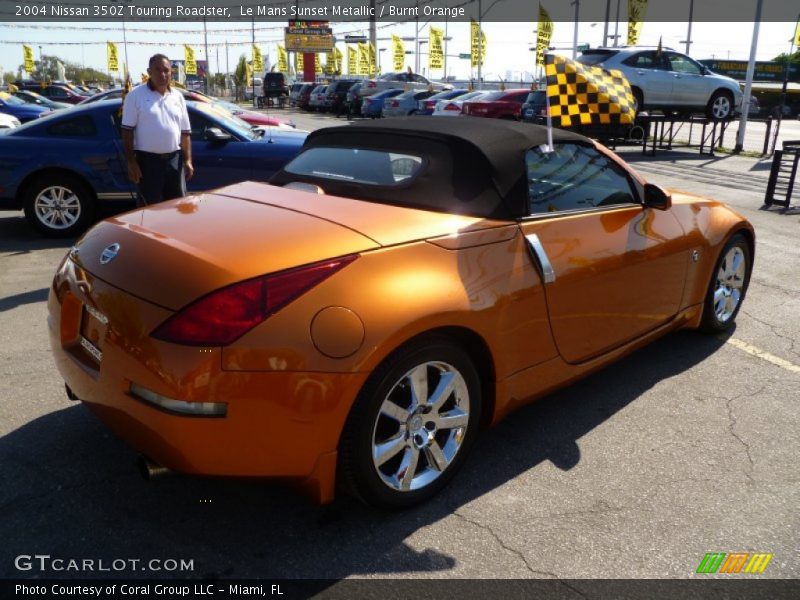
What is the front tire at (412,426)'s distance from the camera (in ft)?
7.64

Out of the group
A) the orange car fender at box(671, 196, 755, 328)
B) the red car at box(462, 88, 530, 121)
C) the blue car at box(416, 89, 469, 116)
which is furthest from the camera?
the blue car at box(416, 89, 469, 116)

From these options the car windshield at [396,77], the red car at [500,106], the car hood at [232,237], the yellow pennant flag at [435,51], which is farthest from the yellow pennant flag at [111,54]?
the car hood at [232,237]

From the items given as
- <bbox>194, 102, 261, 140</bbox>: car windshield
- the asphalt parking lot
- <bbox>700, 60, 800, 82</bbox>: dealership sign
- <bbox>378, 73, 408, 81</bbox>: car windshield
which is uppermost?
<bbox>700, 60, 800, 82</bbox>: dealership sign

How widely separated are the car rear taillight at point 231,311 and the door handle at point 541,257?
1120 mm

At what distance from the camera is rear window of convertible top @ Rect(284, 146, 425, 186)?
10.1 ft

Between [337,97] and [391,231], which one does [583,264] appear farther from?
[337,97]

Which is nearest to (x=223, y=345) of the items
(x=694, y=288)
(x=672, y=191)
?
(x=694, y=288)

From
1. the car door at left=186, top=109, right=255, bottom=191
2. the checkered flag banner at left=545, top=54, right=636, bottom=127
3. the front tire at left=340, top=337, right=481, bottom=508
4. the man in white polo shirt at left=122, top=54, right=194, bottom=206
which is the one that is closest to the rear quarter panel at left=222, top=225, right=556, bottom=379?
the front tire at left=340, top=337, right=481, bottom=508

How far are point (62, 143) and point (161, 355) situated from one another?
19.9 ft

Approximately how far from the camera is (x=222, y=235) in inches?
97.6

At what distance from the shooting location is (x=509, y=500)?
2.72 metres

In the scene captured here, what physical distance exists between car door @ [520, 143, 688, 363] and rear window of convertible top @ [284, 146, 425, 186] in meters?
0.58

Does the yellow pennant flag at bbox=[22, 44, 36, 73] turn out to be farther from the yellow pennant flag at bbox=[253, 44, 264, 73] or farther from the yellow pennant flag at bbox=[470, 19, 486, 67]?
the yellow pennant flag at bbox=[470, 19, 486, 67]

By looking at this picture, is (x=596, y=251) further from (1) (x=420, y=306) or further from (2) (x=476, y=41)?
(2) (x=476, y=41)
